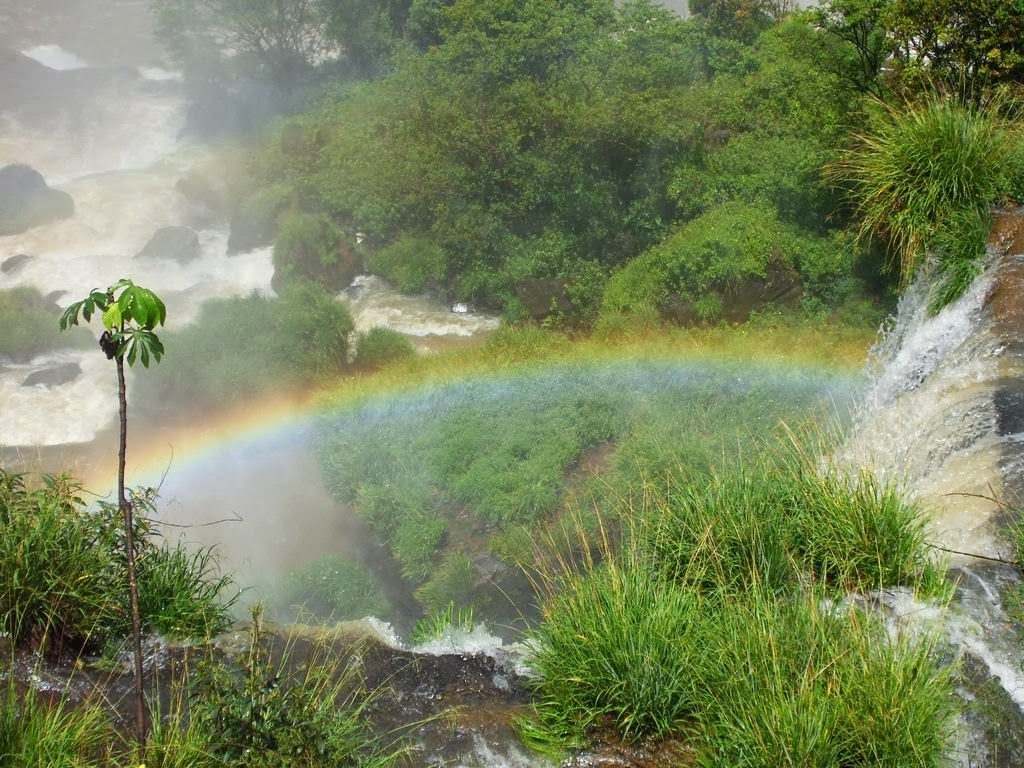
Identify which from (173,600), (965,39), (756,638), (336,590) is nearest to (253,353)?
(336,590)

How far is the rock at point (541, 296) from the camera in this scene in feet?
48.2

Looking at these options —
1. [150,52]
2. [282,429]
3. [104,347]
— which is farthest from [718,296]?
[150,52]

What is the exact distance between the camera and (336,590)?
10.1 m

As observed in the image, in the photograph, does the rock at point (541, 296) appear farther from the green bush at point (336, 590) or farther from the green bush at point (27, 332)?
the green bush at point (27, 332)

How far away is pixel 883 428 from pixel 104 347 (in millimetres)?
6789

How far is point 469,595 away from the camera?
32.2ft

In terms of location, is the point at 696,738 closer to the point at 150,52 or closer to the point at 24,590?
the point at 24,590

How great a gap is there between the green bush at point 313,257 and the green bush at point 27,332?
3636 millimetres

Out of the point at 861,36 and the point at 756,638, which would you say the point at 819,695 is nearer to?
the point at 756,638

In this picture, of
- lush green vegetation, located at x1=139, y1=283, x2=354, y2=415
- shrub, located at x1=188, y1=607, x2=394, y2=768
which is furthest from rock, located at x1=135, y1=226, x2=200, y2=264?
shrub, located at x1=188, y1=607, x2=394, y2=768

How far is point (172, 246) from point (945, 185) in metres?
14.4

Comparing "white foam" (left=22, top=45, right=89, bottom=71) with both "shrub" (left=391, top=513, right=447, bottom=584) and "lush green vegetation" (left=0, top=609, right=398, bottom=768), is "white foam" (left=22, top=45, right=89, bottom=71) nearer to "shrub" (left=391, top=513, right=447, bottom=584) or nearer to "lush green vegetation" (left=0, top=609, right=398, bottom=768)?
"shrub" (left=391, top=513, right=447, bottom=584)

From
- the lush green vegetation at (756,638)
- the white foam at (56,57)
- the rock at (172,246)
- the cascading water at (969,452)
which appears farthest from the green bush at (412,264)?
the white foam at (56,57)

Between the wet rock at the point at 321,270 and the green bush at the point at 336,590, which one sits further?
the wet rock at the point at 321,270
